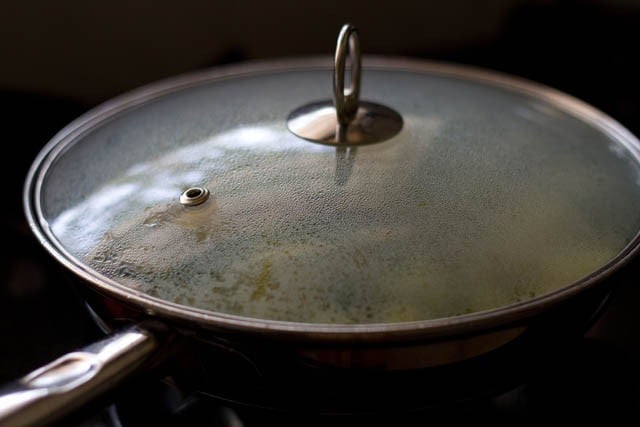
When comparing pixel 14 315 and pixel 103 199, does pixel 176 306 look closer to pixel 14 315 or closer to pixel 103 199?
pixel 103 199

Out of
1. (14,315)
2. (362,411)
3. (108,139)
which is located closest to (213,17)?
(108,139)

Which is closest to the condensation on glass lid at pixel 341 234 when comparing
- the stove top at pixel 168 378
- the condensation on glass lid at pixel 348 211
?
the condensation on glass lid at pixel 348 211

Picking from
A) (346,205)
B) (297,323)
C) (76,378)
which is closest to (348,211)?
(346,205)

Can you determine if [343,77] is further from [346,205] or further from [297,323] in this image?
[297,323]

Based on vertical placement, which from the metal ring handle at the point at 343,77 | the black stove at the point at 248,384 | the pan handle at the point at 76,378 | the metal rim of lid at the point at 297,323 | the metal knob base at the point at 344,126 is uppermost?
the metal ring handle at the point at 343,77

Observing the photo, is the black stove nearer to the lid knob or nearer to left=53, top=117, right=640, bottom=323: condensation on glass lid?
left=53, top=117, right=640, bottom=323: condensation on glass lid

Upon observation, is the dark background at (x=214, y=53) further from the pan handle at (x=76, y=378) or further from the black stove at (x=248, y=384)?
the pan handle at (x=76, y=378)

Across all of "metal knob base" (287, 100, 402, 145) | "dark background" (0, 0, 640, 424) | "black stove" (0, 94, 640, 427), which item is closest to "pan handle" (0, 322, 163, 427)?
"black stove" (0, 94, 640, 427)
